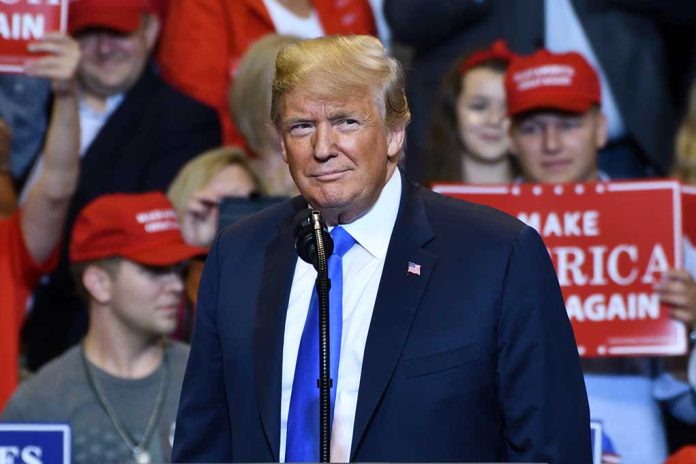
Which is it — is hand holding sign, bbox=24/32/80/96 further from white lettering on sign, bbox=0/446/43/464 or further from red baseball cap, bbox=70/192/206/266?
white lettering on sign, bbox=0/446/43/464

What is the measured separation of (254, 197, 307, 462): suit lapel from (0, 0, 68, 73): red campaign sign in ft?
6.39

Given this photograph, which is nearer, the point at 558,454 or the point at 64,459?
the point at 558,454

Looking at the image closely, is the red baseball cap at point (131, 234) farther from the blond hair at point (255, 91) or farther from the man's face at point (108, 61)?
the man's face at point (108, 61)

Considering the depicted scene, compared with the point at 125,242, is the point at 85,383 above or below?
below

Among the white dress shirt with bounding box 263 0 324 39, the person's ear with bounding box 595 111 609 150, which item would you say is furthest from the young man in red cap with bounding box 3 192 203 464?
the person's ear with bounding box 595 111 609 150

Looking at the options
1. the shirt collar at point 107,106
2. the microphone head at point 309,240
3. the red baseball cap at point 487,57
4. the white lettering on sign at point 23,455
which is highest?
the red baseball cap at point 487,57

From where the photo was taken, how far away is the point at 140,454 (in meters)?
4.07

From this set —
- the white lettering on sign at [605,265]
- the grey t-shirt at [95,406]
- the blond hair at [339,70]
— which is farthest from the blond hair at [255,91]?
the blond hair at [339,70]

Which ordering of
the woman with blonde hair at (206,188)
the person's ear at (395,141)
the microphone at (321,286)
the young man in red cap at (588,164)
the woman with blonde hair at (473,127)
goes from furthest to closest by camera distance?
the woman with blonde hair at (473,127) → the woman with blonde hair at (206,188) → the young man in red cap at (588,164) → the person's ear at (395,141) → the microphone at (321,286)

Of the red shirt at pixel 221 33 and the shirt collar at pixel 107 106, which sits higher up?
the red shirt at pixel 221 33

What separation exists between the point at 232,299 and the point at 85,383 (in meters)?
1.82

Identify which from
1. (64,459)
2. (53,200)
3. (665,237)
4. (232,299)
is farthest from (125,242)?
(232,299)

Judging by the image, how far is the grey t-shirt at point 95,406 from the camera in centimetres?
407

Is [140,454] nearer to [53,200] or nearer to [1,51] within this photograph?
[53,200]
